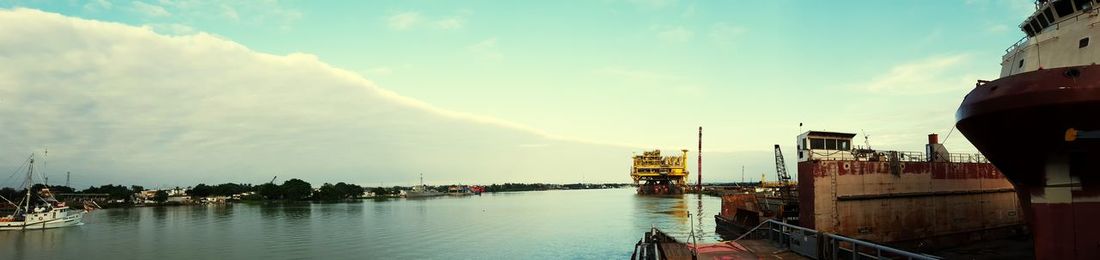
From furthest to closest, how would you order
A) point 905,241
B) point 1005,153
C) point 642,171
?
point 642,171 < point 905,241 < point 1005,153

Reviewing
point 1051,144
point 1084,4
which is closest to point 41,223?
point 1051,144

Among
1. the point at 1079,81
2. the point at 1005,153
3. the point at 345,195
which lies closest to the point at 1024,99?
the point at 1079,81

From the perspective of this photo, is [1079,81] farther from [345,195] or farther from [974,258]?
[345,195]

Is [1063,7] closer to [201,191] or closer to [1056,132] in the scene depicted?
[1056,132]

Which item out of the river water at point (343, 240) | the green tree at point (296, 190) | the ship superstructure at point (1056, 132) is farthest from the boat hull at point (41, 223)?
the green tree at point (296, 190)

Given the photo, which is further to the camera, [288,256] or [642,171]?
[642,171]

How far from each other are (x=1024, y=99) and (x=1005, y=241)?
21152 millimetres

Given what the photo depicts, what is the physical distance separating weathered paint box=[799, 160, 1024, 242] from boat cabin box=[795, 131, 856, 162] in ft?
10.9

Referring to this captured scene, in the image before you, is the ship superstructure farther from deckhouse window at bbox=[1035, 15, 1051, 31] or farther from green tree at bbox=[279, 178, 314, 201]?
green tree at bbox=[279, 178, 314, 201]

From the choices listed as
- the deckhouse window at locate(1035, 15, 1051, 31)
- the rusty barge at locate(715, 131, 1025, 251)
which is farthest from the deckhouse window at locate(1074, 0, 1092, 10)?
the rusty barge at locate(715, 131, 1025, 251)

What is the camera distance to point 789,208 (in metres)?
34.2

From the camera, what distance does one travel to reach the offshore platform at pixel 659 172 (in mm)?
132750

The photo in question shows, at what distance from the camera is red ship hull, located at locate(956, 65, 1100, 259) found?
1374 cm

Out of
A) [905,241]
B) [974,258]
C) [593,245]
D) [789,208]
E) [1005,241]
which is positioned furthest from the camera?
[593,245]
